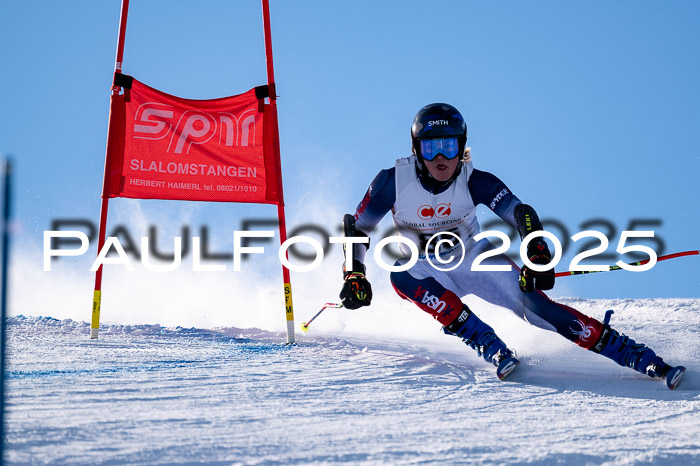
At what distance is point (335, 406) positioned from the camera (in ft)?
8.71

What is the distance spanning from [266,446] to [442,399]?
1.08m

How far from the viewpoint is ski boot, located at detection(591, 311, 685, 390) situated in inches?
142

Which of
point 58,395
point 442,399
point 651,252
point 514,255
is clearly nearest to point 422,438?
point 442,399

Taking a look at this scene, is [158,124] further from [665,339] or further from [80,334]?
[665,339]

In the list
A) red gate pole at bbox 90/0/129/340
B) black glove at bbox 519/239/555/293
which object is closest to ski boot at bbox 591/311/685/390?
black glove at bbox 519/239/555/293

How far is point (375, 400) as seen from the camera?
281 centimetres

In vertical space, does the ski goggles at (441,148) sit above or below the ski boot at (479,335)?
above

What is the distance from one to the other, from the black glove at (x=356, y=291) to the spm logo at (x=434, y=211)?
21.1 inches

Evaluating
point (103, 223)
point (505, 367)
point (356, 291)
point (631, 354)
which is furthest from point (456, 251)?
point (103, 223)

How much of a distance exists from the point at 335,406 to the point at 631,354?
1.94 meters

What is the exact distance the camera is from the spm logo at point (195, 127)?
18.5 feet

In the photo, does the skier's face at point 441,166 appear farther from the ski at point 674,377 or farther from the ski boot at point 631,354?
the ski at point 674,377

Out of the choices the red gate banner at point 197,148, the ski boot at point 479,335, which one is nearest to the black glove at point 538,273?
the ski boot at point 479,335

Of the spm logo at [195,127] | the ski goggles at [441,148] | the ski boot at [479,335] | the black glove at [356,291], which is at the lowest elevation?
the ski boot at [479,335]
